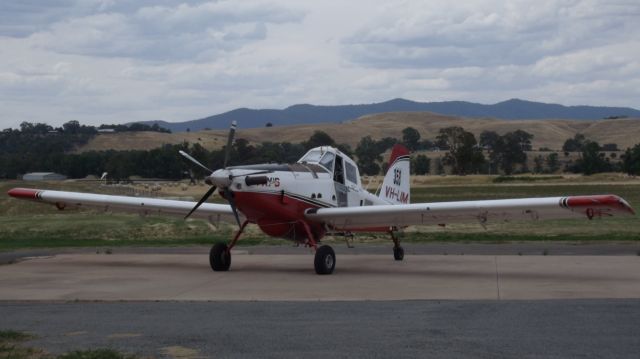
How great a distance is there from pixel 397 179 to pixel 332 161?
12.8 ft

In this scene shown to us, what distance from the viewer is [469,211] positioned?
18078 mm

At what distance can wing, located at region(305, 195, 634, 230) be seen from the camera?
16.6m

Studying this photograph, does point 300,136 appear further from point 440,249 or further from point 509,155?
point 440,249

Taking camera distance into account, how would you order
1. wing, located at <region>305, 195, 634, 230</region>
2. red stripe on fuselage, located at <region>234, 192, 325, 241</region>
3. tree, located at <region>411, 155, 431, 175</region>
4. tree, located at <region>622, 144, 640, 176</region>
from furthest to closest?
tree, located at <region>411, 155, 431, 175</region>, tree, located at <region>622, 144, 640, 176</region>, red stripe on fuselage, located at <region>234, 192, 325, 241</region>, wing, located at <region>305, 195, 634, 230</region>

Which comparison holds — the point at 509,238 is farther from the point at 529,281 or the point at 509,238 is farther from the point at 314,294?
the point at 314,294

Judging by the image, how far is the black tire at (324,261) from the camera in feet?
58.4

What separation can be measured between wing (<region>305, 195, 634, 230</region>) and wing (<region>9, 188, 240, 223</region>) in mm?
2868

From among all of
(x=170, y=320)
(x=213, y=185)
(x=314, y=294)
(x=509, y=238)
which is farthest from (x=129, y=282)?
(x=509, y=238)

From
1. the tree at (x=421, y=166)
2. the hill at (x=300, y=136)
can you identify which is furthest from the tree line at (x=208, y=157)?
the hill at (x=300, y=136)

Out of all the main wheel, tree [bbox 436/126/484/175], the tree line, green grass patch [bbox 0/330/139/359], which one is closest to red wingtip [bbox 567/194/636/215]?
the main wheel

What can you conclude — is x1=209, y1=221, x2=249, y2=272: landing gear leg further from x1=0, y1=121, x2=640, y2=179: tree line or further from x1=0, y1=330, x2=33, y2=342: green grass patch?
x1=0, y1=121, x2=640, y2=179: tree line

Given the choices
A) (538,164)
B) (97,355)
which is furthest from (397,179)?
(538,164)

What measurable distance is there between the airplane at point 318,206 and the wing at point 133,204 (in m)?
0.02

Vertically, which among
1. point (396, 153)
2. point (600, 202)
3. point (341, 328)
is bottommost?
point (341, 328)
